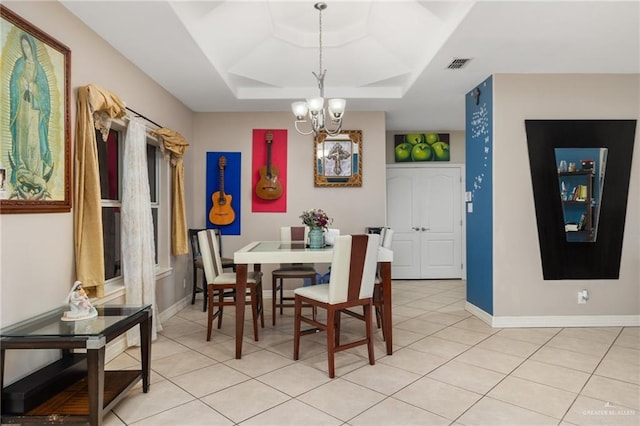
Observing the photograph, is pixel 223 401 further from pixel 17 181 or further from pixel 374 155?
pixel 374 155

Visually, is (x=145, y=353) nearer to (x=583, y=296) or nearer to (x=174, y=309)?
(x=174, y=309)

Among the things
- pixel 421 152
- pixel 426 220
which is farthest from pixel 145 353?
pixel 421 152

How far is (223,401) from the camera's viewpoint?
2412 millimetres


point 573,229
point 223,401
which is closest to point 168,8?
point 223,401

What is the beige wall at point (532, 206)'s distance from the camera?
3.98m

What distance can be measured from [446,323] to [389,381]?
1675 millimetres

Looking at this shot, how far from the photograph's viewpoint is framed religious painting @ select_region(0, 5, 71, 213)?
210cm

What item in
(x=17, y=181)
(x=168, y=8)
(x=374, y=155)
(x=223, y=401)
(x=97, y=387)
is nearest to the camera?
(x=97, y=387)

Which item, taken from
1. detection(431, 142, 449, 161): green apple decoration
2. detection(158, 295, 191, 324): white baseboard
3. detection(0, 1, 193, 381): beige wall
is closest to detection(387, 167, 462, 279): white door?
detection(431, 142, 449, 161): green apple decoration

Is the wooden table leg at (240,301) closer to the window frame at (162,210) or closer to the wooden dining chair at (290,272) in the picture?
the wooden dining chair at (290,272)

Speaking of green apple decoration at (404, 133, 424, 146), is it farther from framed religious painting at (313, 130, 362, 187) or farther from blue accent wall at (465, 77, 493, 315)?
blue accent wall at (465, 77, 493, 315)

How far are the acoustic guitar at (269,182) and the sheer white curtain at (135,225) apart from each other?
194cm

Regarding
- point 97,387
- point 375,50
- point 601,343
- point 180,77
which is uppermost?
point 375,50

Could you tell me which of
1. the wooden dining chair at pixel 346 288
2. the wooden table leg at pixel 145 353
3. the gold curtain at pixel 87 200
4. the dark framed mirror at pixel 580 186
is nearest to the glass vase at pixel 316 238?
the wooden dining chair at pixel 346 288
